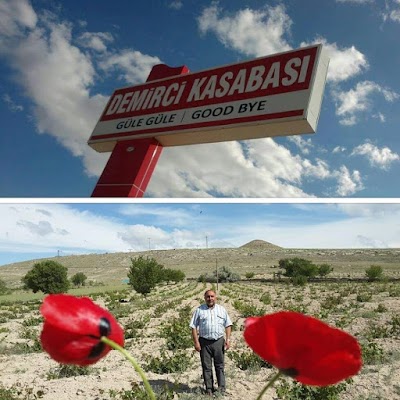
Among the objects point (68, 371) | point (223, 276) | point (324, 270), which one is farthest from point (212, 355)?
point (223, 276)

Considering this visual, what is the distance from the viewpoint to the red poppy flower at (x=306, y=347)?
25.3 inches

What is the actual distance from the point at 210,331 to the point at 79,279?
86.4 inches

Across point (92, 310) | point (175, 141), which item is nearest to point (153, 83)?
→ point (175, 141)

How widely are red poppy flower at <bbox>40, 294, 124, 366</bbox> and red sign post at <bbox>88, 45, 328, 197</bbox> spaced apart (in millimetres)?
5173

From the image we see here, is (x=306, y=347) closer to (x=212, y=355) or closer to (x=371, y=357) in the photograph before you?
(x=212, y=355)

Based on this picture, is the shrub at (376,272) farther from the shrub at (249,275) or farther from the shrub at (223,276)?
the shrub at (249,275)

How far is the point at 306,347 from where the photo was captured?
2.19 feet

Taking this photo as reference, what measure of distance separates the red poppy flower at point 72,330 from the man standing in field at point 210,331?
4.61 meters

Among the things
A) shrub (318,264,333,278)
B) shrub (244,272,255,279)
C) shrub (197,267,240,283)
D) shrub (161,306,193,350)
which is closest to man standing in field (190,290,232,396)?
shrub (197,267,240,283)

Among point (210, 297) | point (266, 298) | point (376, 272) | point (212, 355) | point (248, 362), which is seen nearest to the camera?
point (210, 297)

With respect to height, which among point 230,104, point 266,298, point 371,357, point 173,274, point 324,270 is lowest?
point 371,357

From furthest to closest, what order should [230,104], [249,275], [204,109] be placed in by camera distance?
[249,275]
[204,109]
[230,104]

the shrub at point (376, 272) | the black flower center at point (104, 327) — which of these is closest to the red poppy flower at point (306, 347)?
the black flower center at point (104, 327)

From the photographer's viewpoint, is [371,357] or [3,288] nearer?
[3,288]
